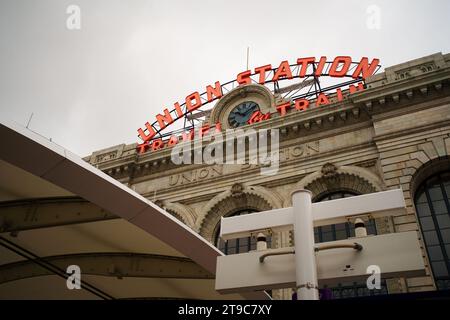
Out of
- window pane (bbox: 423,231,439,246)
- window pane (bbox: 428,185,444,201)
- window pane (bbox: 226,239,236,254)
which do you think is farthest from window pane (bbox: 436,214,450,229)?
window pane (bbox: 226,239,236,254)

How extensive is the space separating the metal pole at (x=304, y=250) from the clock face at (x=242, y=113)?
2032 centimetres

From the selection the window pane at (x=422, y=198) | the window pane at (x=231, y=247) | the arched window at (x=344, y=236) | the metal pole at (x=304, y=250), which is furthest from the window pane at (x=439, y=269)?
the metal pole at (x=304, y=250)

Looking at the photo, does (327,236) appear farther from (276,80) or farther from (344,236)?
(276,80)

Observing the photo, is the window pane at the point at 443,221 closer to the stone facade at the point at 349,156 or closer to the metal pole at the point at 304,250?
the stone facade at the point at 349,156

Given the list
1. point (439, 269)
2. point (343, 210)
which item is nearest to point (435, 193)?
point (439, 269)

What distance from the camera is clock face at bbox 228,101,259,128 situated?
25.5m

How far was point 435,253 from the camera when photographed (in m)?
16.3

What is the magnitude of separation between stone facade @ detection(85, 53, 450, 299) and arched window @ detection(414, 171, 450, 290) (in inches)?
21.7

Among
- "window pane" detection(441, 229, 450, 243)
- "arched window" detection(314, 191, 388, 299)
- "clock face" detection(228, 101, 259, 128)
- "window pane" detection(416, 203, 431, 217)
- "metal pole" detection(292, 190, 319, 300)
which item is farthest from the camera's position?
"clock face" detection(228, 101, 259, 128)

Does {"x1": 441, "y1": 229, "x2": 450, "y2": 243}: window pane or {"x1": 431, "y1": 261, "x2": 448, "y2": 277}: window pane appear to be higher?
{"x1": 441, "y1": 229, "x2": 450, "y2": 243}: window pane

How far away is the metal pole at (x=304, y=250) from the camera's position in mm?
4289

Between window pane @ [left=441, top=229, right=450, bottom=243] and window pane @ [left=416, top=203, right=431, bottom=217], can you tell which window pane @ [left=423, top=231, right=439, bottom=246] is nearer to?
window pane @ [left=441, top=229, right=450, bottom=243]

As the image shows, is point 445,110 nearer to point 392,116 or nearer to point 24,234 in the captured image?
point 392,116

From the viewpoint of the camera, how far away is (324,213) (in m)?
5.05
